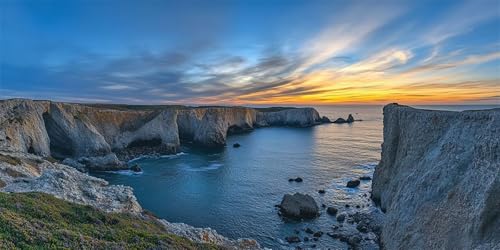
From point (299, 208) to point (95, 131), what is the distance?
3977 centimetres

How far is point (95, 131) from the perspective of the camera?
2136 inches

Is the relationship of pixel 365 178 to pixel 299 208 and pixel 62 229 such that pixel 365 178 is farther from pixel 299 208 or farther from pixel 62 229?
pixel 62 229

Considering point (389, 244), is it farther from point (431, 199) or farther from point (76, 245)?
point (76, 245)

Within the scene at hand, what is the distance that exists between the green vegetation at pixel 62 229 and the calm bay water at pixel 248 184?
11.7 m

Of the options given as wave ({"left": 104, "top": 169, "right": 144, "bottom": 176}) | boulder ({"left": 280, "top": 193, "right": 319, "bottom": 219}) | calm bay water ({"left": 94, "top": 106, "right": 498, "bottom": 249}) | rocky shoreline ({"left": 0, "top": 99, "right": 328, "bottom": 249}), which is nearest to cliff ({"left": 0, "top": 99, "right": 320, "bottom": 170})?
rocky shoreline ({"left": 0, "top": 99, "right": 328, "bottom": 249})

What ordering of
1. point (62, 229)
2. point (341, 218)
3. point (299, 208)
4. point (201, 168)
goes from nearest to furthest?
point (62, 229) < point (341, 218) < point (299, 208) < point (201, 168)

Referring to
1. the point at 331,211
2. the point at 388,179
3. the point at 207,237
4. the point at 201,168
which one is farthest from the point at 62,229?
the point at 201,168

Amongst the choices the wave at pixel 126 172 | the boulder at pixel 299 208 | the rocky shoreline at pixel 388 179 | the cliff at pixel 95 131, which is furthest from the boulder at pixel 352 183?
the cliff at pixel 95 131

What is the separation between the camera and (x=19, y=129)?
42344 millimetres

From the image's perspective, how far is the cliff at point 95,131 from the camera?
143 feet

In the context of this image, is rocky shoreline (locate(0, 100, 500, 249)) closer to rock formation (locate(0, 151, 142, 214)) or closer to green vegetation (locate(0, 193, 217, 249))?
rock formation (locate(0, 151, 142, 214))

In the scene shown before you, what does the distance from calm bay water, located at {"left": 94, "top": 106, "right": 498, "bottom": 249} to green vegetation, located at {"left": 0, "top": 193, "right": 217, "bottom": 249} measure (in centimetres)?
1165

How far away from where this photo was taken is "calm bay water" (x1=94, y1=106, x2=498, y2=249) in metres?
29.0

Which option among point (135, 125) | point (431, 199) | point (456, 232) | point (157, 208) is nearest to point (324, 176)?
point (157, 208)
